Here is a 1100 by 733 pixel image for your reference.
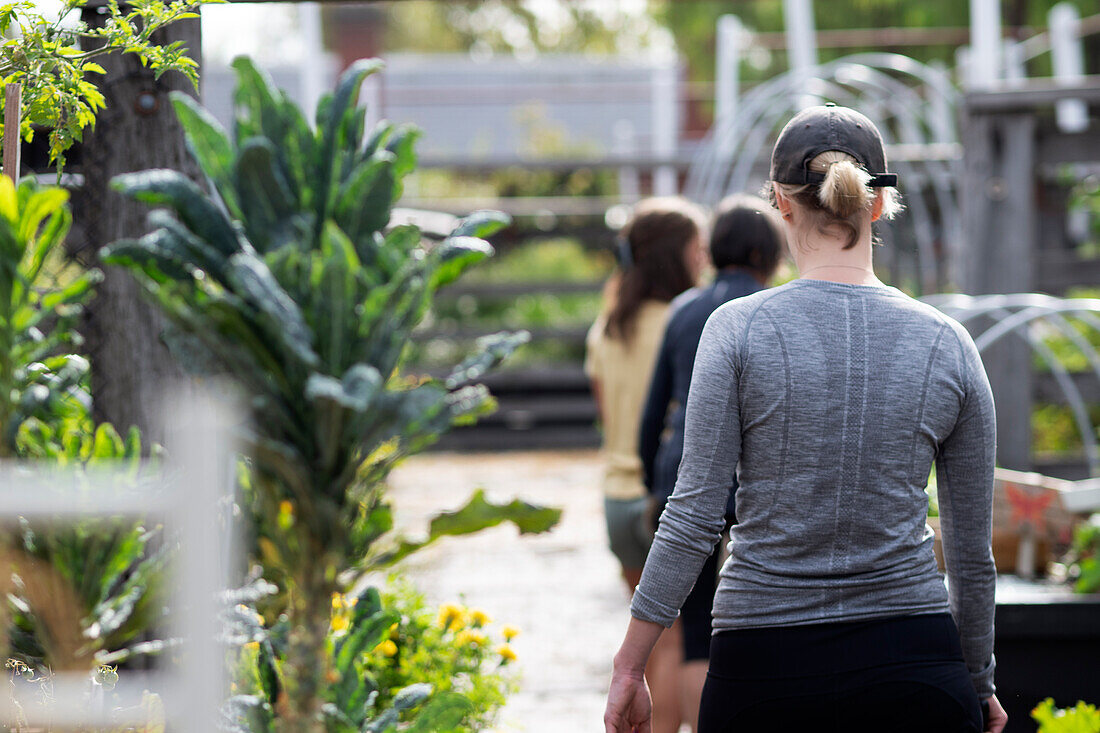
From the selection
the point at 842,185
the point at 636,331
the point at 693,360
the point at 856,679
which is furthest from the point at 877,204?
the point at 636,331

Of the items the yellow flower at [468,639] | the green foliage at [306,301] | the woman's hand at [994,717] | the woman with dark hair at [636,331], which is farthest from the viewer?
the woman with dark hair at [636,331]

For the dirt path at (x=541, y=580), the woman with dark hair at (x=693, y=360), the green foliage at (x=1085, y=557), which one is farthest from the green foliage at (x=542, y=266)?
the woman with dark hair at (x=693, y=360)

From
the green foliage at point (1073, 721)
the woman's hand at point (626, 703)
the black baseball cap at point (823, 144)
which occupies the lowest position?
the green foliage at point (1073, 721)

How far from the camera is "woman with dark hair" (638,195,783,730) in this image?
2.81 m

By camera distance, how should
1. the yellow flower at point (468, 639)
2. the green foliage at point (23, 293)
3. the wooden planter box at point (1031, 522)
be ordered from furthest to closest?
1. the wooden planter box at point (1031, 522)
2. the yellow flower at point (468, 639)
3. the green foliage at point (23, 293)

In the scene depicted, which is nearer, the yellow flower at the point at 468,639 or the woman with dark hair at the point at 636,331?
the yellow flower at the point at 468,639

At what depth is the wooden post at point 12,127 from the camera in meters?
1.72

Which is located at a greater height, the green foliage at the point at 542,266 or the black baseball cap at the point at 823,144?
the black baseball cap at the point at 823,144

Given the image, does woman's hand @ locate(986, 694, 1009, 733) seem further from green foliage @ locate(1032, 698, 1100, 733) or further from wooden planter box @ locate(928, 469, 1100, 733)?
wooden planter box @ locate(928, 469, 1100, 733)

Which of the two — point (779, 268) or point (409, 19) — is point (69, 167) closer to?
point (779, 268)

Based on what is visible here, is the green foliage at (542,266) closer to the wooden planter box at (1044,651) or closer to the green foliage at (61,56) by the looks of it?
the wooden planter box at (1044,651)

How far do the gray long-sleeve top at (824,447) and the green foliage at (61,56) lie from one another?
0.96 meters

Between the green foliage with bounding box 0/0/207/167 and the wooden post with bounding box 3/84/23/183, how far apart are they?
34 mm

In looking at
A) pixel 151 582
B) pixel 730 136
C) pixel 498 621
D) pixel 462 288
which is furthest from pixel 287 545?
pixel 462 288
